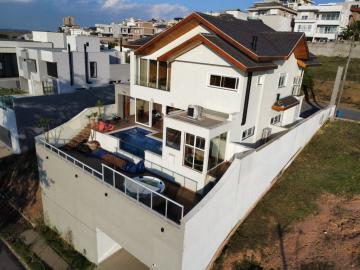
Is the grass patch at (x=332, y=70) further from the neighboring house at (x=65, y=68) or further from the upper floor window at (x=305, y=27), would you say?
the neighboring house at (x=65, y=68)

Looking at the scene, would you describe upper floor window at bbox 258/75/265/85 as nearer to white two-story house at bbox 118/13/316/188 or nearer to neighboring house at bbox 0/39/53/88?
white two-story house at bbox 118/13/316/188

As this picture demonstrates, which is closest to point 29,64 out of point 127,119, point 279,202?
point 127,119

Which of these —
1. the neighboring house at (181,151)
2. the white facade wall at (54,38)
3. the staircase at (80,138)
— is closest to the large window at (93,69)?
the white facade wall at (54,38)

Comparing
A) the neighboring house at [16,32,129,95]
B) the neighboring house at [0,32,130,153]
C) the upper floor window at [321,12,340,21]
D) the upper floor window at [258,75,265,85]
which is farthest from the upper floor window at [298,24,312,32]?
the upper floor window at [258,75,265,85]

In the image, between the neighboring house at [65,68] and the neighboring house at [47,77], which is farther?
the neighboring house at [65,68]

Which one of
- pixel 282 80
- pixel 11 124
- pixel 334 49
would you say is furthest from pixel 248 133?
pixel 334 49
